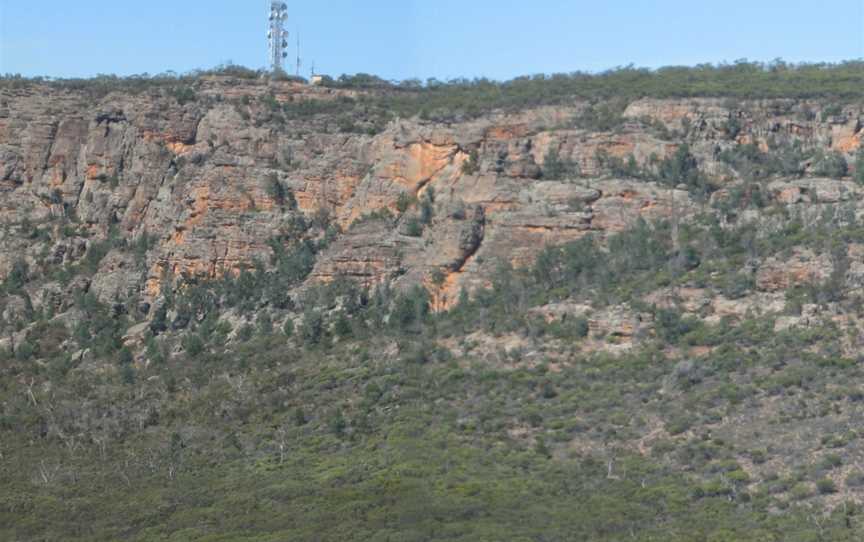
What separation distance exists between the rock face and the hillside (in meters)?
Result: 0.14

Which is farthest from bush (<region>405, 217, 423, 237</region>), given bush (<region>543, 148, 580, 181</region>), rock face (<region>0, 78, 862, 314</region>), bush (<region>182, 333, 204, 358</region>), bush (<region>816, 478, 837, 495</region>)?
bush (<region>816, 478, 837, 495</region>)

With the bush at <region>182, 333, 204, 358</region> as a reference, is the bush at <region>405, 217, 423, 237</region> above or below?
above

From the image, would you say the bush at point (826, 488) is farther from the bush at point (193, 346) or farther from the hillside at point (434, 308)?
the bush at point (193, 346)

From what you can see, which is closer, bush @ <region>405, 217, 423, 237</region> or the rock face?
the rock face

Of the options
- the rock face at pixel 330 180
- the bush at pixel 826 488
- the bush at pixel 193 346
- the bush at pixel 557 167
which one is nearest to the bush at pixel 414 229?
the rock face at pixel 330 180

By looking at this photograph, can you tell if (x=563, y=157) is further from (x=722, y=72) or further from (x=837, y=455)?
(x=837, y=455)

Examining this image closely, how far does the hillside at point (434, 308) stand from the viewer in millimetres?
79938

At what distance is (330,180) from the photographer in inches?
4146

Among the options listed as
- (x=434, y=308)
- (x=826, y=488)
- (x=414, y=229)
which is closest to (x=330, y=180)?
(x=414, y=229)

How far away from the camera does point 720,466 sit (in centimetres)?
7912

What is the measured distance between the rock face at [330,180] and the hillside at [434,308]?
14cm

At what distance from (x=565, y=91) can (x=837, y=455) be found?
3732 cm

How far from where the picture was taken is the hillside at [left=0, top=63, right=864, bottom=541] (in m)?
79.9

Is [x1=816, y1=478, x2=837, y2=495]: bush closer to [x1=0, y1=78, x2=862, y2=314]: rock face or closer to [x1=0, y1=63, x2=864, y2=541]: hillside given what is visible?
[x1=0, y1=63, x2=864, y2=541]: hillside
